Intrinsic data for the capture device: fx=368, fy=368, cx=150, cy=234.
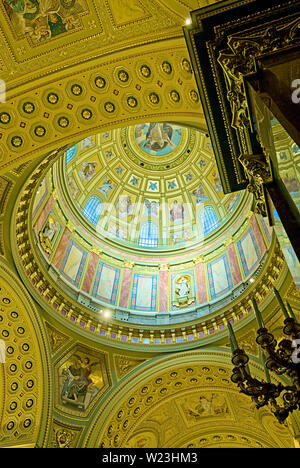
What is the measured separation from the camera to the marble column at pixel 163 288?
14.7m

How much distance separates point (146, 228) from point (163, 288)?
3553mm

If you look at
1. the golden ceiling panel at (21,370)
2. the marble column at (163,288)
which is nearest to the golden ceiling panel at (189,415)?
the golden ceiling panel at (21,370)

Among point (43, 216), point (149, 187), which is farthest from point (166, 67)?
point (149, 187)

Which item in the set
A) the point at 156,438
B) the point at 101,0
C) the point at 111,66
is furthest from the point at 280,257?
the point at 156,438

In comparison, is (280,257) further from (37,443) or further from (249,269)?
(37,443)

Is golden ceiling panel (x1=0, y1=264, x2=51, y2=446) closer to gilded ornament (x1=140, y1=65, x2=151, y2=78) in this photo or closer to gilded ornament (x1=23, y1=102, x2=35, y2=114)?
gilded ornament (x1=23, y1=102, x2=35, y2=114)

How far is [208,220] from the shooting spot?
16781 millimetres

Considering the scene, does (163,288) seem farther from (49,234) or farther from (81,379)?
(49,234)

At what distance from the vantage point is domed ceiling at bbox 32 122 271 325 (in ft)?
44.7

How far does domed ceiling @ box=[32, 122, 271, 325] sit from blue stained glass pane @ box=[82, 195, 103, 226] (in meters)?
0.06

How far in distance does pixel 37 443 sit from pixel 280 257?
9025mm

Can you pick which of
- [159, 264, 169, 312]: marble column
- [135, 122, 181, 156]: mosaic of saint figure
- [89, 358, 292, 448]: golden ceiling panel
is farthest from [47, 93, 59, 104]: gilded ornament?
[135, 122, 181, 156]: mosaic of saint figure

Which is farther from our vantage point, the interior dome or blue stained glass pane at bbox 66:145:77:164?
the interior dome

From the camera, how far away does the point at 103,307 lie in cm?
1384
